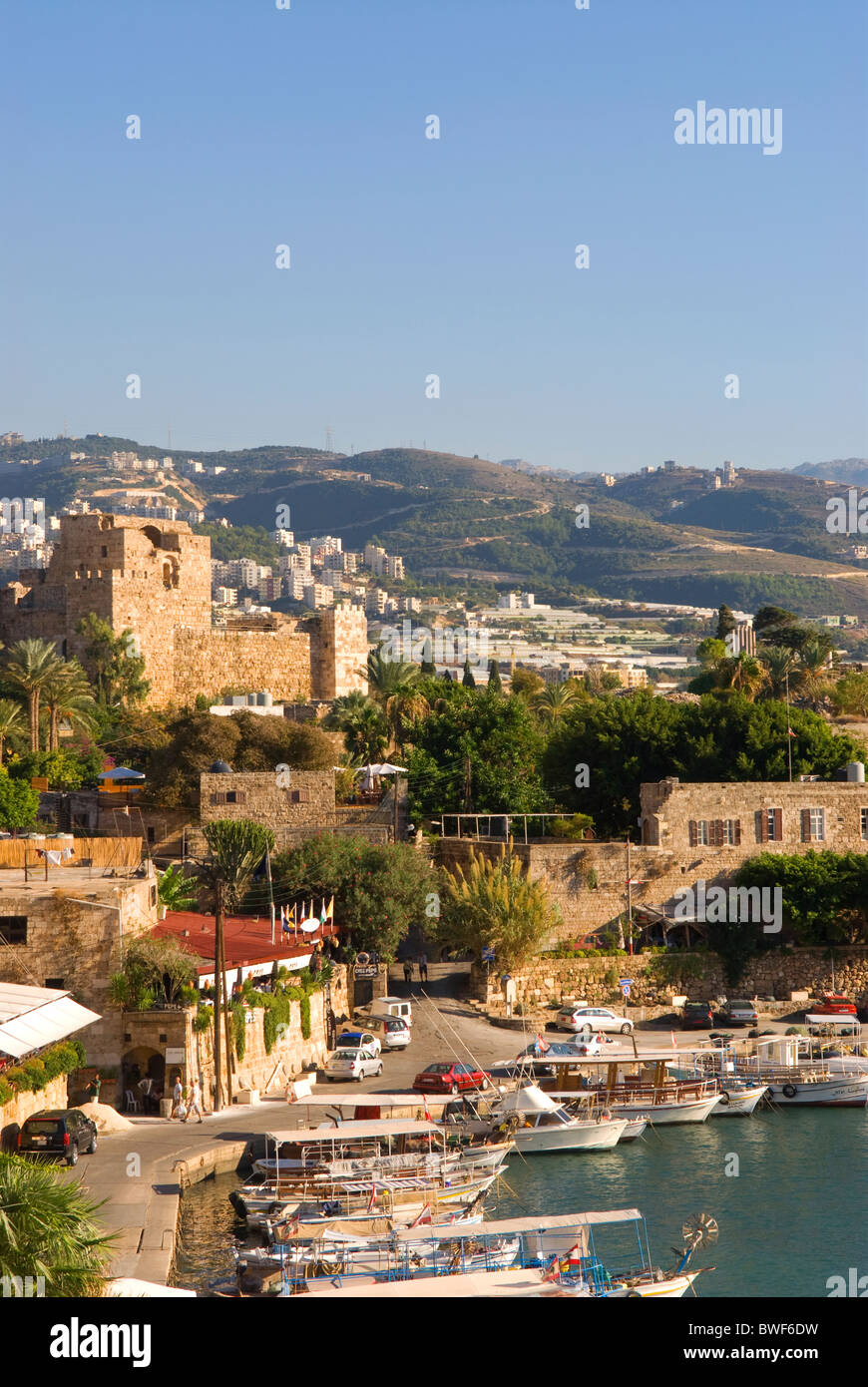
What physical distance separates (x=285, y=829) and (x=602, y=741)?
31.0 ft

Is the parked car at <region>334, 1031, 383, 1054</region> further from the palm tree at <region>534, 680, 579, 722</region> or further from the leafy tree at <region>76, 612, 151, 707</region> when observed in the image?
the palm tree at <region>534, 680, 579, 722</region>

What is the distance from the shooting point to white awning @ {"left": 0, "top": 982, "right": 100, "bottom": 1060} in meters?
22.5

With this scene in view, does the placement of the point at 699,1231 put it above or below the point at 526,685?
below

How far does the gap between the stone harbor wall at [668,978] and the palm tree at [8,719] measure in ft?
66.1

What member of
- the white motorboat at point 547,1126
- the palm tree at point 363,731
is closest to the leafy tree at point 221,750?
the palm tree at point 363,731

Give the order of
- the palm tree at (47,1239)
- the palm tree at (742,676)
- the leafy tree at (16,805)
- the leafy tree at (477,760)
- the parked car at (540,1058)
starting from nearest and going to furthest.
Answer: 1. the palm tree at (47,1239)
2. the parked car at (540,1058)
3. the leafy tree at (16,805)
4. the leafy tree at (477,760)
5. the palm tree at (742,676)

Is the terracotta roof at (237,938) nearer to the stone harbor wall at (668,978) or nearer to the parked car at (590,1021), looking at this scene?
the stone harbor wall at (668,978)

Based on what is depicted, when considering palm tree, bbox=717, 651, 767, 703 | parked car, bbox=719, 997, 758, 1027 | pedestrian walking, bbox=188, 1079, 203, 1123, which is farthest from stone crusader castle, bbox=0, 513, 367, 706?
pedestrian walking, bbox=188, 1079, 203, 1123

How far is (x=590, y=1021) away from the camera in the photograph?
Answer: 35250 millimetres

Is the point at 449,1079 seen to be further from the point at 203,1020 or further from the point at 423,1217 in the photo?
the point at 423,1217

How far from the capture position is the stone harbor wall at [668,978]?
36.9m

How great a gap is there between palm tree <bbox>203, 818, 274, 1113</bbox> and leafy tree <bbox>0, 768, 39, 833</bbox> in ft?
16.9

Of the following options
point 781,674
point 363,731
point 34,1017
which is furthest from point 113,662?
point 34,1017

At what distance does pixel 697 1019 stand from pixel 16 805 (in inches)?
730
